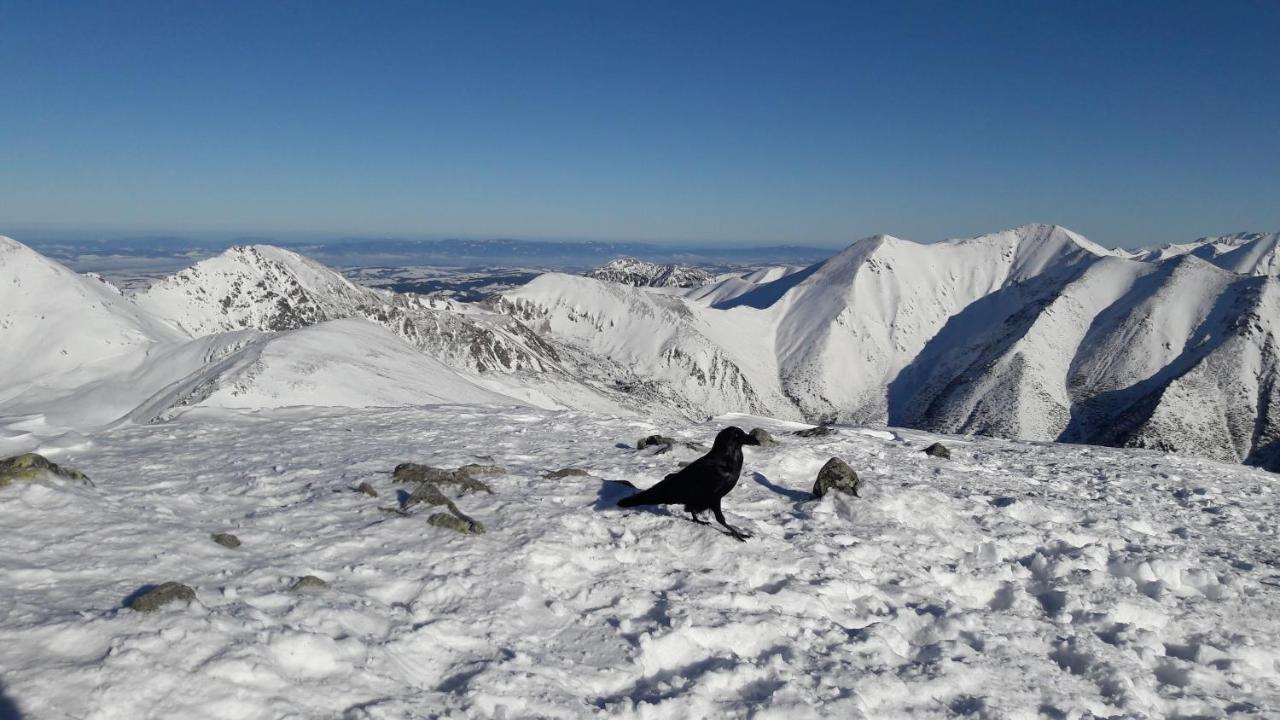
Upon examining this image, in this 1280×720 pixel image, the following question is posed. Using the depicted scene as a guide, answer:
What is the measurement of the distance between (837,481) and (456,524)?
7.71m

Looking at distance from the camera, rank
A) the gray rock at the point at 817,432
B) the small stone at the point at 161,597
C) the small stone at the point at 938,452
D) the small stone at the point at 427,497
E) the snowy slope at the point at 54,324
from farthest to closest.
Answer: the snowy slope at the point at 54,324
the gray rock at the point at 817,432
the small stone at the point at 938,452
the small stone at the point at 427,497
the small stone at the point at 161,597

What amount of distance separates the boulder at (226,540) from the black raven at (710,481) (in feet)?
19.6

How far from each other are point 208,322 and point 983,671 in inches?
6952

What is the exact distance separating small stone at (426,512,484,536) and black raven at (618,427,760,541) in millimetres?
2673

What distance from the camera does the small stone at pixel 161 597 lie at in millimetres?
6453

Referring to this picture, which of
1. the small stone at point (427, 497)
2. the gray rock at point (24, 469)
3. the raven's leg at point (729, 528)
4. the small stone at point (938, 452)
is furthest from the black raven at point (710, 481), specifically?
the small stone at point (938, 452)

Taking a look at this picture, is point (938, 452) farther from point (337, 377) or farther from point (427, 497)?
point (337, 377)

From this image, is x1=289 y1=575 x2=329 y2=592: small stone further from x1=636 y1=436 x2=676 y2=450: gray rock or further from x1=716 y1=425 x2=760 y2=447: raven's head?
x1=636 y1=436 x2=676 y2=450: gray rock

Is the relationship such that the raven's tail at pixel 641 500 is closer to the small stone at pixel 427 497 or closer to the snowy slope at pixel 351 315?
the small stone at pixel 427 497

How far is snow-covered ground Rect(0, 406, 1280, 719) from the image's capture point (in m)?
6.10

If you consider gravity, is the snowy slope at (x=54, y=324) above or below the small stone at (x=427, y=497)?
below

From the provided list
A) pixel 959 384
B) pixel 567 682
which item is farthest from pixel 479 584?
pixel 959 384

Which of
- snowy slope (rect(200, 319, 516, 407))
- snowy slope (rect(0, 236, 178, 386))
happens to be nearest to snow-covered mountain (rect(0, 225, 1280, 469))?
snowy slope (rect(0, 236, 178, 386))

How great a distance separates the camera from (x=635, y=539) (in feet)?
34.1
